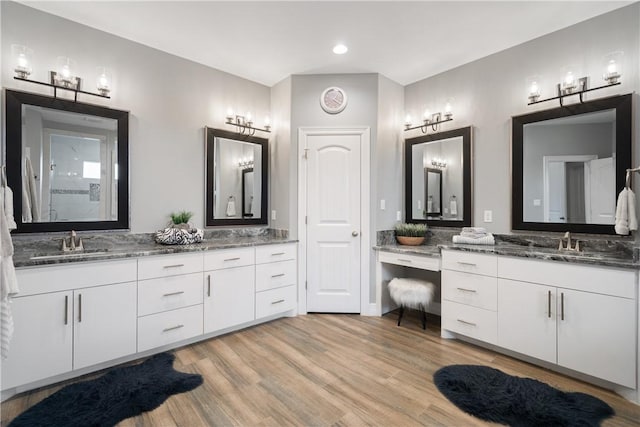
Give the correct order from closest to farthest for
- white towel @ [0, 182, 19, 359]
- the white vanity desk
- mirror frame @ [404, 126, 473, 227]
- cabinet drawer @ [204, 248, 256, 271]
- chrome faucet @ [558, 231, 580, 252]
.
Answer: white towel @ [0, 182, 19, 359] < chrome faucet @ [558, 231, 580, 252] < cabinet drawer @ [204, 248, 256, 271] < the white vanity desk < mirror frame @ [404, 126, 473, 227]

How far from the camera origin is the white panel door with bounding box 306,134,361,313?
3.42m

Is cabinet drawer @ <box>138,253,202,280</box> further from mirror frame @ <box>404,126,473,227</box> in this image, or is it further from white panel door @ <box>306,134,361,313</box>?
mirror frame @ <box>404,126,473,227</box>

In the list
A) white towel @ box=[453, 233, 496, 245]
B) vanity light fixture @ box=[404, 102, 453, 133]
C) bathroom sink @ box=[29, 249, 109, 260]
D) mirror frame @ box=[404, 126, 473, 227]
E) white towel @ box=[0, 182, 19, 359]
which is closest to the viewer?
white towel @ box=[0, 182, 19, 359]

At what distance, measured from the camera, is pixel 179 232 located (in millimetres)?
2793

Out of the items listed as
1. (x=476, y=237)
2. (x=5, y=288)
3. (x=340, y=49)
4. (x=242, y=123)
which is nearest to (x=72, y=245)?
(x=5, y=288)

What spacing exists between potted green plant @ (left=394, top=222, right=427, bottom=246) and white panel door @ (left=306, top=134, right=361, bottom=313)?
52 cm

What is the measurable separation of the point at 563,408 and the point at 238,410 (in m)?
1.95

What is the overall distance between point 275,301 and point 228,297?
55 cm

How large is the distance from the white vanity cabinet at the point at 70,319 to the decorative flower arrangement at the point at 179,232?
49cm

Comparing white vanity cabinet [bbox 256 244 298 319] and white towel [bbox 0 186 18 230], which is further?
white vanity cabinet [bbox 256 244 298 319]

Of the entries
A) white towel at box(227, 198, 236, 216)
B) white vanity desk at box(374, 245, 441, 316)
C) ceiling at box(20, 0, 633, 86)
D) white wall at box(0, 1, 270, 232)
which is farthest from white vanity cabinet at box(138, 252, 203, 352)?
ceiling at box(20, 0, 633, 86)

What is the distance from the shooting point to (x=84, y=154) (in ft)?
8.30

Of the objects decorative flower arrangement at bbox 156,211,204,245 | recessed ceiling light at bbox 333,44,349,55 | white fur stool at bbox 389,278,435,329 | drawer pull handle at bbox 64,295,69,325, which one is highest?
recessed ceiling light at bbox 333,44,349,55

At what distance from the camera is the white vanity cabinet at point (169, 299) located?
7.71 feet
